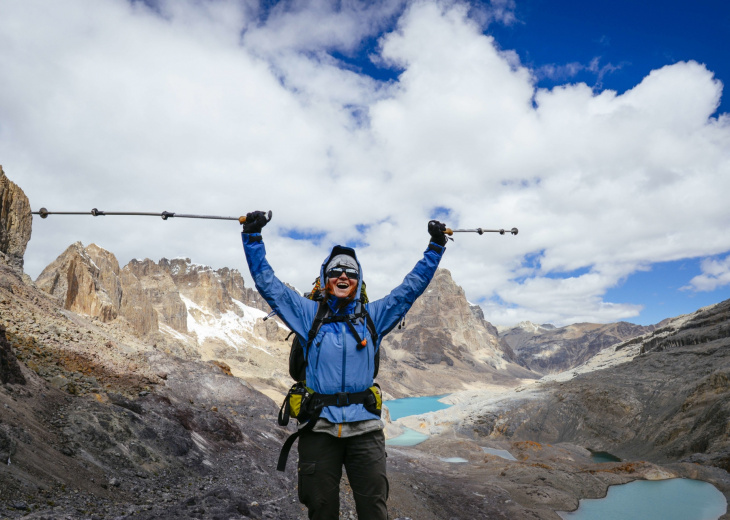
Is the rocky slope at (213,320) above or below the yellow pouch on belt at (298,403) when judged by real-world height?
above

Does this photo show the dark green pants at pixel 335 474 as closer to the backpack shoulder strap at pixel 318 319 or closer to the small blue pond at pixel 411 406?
the backpack shoulder strap at pixel 318 319

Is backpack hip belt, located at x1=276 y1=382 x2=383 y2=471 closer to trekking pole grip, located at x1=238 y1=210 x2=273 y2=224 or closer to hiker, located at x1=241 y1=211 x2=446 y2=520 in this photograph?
hiker, located at x1=241 y1=211 x2=446 y2=520

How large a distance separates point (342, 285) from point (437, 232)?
1.46 m

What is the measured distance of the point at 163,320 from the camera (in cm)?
11462

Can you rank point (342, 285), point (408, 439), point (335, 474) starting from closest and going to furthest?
point (335, 474)
point (342, 285)
point (408, 439)

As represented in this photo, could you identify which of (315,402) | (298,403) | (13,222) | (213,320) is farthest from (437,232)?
(213,320)

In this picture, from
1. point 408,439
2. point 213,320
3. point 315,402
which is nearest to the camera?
point 315,402

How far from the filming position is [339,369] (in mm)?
4500

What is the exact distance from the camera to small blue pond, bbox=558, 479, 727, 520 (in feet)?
55.2

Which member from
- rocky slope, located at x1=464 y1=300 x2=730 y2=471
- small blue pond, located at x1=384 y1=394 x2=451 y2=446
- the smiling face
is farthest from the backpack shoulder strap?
small blue pond, located at x1=384 y1=394 x2=451 y2=446

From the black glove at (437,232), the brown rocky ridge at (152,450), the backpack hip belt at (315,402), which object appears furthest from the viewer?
the brown rocky ridge at (152,450)

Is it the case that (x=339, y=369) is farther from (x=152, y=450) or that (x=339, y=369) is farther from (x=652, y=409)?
(x=652, y=409)

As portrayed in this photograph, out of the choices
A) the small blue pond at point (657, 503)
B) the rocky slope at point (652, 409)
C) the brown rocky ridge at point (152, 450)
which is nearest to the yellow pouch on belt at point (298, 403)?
the brown rocky ridge at point (152, 450)

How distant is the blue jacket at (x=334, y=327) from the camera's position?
4.48 meters
